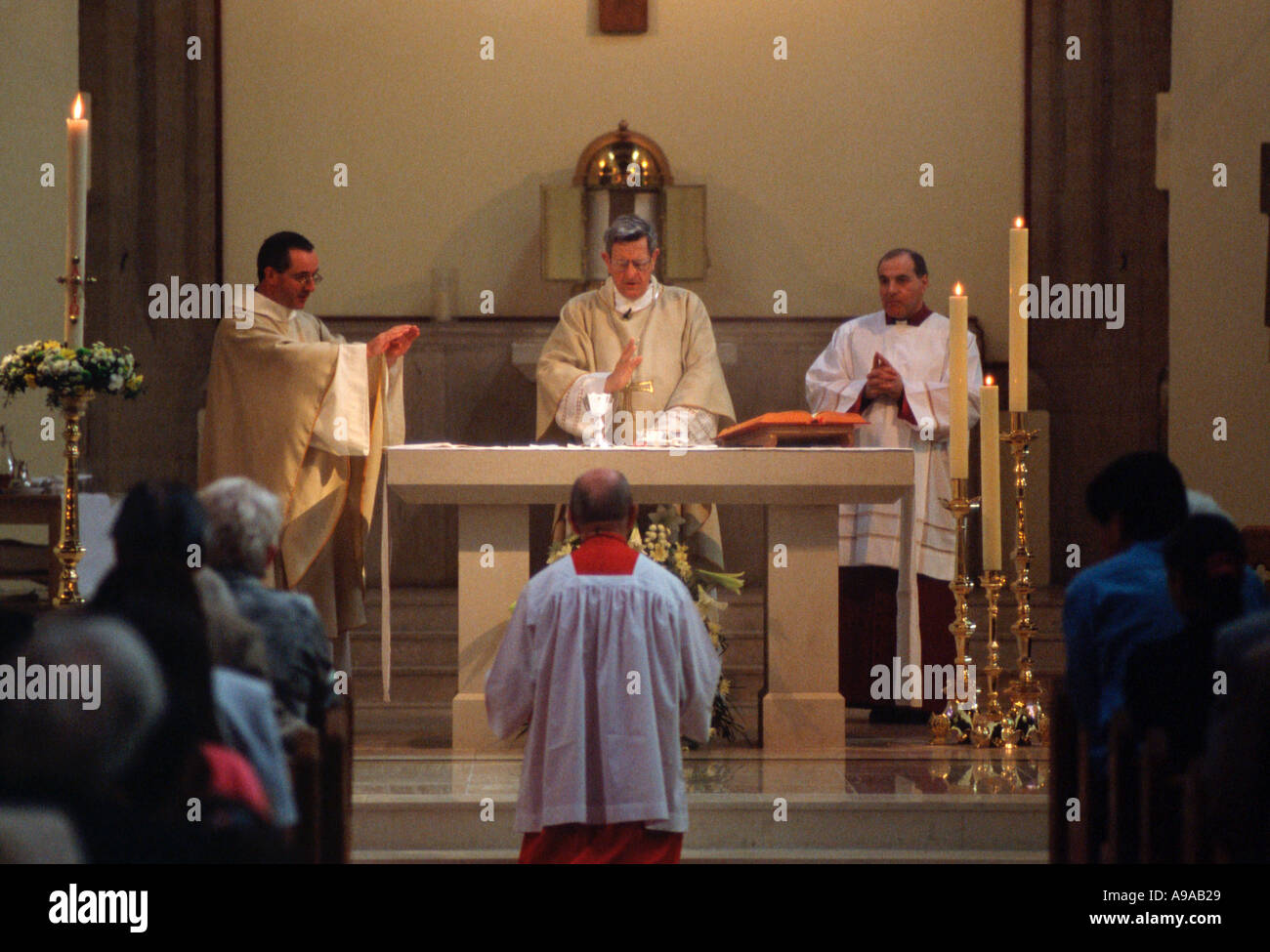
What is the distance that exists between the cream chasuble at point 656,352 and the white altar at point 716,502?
89 cm

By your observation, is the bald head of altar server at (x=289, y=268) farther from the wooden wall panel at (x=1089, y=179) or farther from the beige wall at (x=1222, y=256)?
the wooden wall panel at (x=1089, y=179)

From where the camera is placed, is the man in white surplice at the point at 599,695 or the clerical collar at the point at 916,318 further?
the clerical collar at the point at 916,318

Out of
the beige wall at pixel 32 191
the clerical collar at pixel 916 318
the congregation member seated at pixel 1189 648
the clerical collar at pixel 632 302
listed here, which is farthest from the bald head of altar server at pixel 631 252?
the congregation member seated at pixel 1189 648

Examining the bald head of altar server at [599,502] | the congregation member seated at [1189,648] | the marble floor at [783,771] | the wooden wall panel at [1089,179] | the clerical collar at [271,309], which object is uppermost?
the wooden wall panel at [1089,179]

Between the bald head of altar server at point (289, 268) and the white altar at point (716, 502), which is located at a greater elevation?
the bald head of altar server at point (289, 268)

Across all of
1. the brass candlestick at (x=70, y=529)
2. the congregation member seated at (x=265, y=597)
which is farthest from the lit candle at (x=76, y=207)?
the congregation member seated at (x=265, y=597)

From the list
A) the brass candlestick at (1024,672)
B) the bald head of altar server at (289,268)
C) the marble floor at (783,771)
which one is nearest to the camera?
the marble floor at (783,771)

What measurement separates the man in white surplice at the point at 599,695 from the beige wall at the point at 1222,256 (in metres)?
1.22

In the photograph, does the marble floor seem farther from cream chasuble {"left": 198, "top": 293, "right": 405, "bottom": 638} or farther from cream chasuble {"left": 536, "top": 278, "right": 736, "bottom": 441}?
cream chasuble {"left": 536, "top": 278, "right": 736, "bottom": 441}

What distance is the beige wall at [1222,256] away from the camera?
305 centimetres

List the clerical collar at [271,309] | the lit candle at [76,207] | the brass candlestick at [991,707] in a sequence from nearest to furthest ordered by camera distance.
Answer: the lit candle at [76,207] → the brass candlestick at [991,707] → the clerical collar at [271,309]

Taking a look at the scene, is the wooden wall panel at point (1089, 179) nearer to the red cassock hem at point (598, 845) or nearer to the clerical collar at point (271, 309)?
the clerical collar at point (271, 309)

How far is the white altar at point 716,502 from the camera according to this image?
16.3 feet
